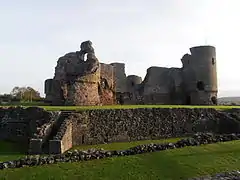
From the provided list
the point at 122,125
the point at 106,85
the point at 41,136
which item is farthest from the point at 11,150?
the point at 106,85

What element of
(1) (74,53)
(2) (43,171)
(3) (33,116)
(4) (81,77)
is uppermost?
(1) (74,53)

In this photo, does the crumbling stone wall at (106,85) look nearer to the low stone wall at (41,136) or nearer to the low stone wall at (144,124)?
the low stone wall at (144,124)

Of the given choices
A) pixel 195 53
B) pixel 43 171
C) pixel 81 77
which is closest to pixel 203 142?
pixel 43 171

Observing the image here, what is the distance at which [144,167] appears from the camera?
564 inches

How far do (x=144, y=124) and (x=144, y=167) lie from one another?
12.6 meters

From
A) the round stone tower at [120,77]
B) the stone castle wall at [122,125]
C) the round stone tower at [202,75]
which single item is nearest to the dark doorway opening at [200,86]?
the round stone tower at [202,75]

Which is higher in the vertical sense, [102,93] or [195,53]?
[195,53]

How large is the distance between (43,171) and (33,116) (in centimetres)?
1202

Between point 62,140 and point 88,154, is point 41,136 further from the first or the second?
point 88,154

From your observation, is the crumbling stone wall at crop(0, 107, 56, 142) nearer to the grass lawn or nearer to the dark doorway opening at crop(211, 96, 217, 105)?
the grass lawn

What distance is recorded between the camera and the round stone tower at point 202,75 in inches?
1813

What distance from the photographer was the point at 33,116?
995 inches

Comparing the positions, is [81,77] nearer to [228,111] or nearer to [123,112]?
[123,112]

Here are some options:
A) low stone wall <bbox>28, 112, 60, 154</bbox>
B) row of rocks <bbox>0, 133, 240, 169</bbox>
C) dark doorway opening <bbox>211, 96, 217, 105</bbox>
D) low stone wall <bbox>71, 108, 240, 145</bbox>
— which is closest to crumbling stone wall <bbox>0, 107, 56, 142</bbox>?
low stone wall <bbox>28, 112, 60, 154</bbox>
